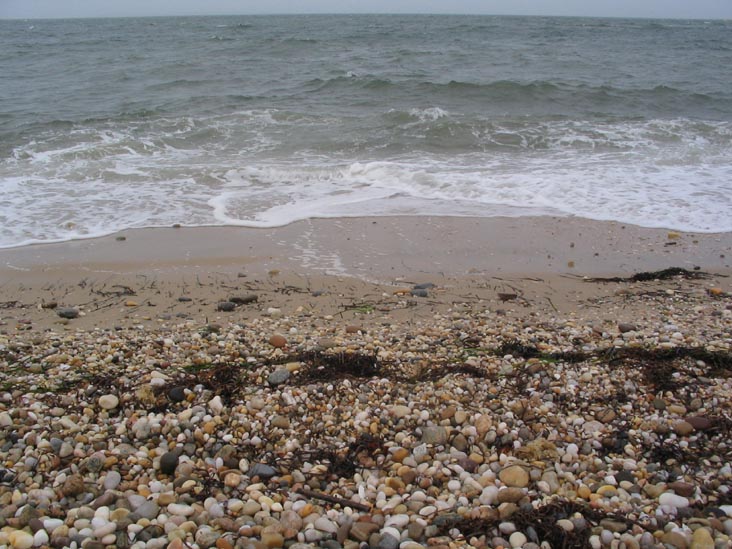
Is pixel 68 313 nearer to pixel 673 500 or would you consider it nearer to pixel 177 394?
pixel 177 394

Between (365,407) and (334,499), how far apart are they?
0.80 metres

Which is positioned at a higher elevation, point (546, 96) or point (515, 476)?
point (546, 96)

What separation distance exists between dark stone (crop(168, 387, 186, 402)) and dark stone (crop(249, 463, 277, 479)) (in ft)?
2.84

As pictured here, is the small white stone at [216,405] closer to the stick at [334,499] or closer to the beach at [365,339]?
the beach at [365,339]

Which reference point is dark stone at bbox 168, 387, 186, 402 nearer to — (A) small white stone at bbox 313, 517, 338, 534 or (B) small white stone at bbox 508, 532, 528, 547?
(A) small white stone at bbox 313, 517, 338, 534

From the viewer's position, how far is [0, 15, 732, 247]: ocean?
8445 mm

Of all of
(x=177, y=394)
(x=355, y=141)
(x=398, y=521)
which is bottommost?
(x=398, y=521)

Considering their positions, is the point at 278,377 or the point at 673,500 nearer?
the point at 673,500

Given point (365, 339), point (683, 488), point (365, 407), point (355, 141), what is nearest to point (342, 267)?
point (365, 339)

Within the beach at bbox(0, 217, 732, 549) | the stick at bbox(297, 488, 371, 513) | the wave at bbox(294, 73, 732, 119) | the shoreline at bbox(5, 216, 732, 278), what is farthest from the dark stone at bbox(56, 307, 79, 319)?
the wave at bbox(294, 73, 732, 119)

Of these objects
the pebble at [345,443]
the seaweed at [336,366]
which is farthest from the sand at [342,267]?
the seaweed at [336,366]

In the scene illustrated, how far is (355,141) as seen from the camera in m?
12.9

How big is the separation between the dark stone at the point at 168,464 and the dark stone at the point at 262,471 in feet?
1.37

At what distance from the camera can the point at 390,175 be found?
1017 cm
